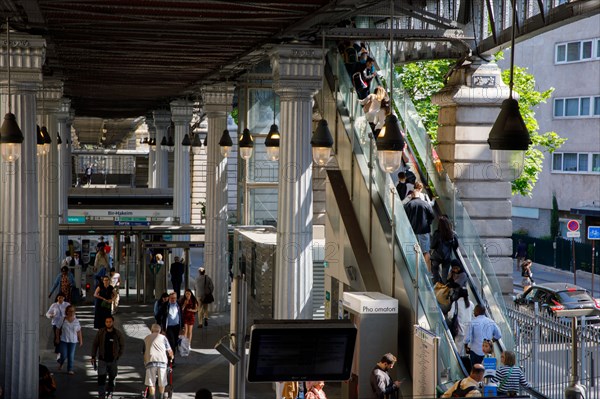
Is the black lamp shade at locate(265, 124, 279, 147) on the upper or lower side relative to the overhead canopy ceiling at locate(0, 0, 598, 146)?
lower

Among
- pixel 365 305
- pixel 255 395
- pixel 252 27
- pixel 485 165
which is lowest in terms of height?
pixel 255 395

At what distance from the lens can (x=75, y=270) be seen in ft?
114

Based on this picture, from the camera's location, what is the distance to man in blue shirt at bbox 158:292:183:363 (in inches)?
879

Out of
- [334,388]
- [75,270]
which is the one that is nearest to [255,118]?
[75,270]

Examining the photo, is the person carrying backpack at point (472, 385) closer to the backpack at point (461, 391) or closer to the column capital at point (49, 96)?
the backpack at point (461, 391)

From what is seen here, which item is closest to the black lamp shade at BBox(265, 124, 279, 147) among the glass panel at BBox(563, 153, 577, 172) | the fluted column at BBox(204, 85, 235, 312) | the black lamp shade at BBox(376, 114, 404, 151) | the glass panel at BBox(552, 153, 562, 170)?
the fluted column at BBox(204, 85, 235, 312)

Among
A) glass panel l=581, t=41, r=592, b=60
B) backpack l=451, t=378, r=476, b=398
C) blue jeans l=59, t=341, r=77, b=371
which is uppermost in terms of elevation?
glass panel l=581, t=41, r=592, b=60

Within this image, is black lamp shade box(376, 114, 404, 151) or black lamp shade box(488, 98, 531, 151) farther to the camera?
black lamp shade box(376, 114, 404, 151)

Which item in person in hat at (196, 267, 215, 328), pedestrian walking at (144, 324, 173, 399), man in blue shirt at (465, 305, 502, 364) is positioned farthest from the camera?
person in hat at (196, 267, 215, 328)

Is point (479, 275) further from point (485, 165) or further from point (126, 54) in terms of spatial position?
point (126, 54)

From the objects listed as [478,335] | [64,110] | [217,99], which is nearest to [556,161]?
[64,110]

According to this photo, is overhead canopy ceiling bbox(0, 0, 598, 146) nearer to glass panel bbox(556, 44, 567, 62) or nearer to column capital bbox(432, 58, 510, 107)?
column capital bbox(432, 58, 510, 107)

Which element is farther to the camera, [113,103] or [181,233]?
[113,103]

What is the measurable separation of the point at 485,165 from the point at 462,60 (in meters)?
2.57
